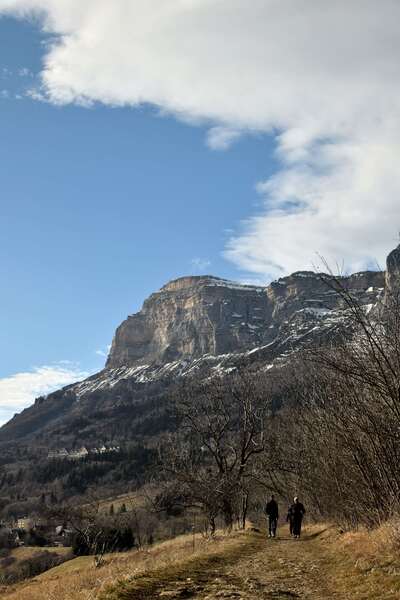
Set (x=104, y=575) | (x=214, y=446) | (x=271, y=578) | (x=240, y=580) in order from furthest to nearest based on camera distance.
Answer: (x=214, y=446) < (x=104, y=575) < (x=271, y=578) < (x=240, y=580)

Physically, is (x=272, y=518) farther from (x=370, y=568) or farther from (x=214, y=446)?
(x=370, y=568)

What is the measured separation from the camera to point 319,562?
16.4m

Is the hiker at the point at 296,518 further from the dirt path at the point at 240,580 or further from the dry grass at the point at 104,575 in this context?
the dirt path at the point at 240,580

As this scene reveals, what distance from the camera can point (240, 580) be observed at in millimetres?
12789

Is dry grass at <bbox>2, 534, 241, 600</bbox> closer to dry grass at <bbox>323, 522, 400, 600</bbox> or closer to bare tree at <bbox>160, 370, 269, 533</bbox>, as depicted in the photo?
bare tree at <bbox>160, 370, 269, 533</bbox>

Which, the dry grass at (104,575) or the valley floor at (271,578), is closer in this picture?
the valley floor at (271,578)

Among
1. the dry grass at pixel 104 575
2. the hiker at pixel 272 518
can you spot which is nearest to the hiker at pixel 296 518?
the hiker at pixel 272 518

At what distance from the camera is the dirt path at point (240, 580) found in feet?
35.5

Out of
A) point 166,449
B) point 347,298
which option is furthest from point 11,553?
point 347,298

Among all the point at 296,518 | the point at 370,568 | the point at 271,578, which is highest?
the point at 370,568

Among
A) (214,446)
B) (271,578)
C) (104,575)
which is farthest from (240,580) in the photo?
(214,446)

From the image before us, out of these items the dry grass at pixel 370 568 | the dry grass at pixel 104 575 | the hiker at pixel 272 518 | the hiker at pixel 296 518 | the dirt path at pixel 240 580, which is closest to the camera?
the dry grass at pixel 370 568

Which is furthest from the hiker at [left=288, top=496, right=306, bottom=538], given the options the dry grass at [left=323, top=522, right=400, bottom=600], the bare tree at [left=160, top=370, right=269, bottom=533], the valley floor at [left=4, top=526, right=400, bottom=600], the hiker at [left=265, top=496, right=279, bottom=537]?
the dry grass at [left=323, top=522, right=400, bottom=600]

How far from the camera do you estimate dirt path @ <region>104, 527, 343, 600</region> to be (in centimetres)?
1081
